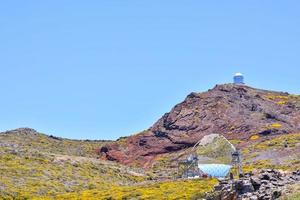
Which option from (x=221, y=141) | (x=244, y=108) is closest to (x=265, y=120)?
(x=244, y=108)

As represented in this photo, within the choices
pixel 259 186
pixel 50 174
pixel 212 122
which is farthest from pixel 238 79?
pixel 259 186

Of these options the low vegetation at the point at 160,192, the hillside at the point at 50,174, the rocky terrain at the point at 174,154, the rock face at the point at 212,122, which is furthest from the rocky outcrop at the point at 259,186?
the rock face at the point at 212,122

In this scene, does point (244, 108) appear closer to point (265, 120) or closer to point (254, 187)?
point (265, 120)

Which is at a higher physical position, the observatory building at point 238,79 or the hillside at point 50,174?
the observatory building at point 238,79

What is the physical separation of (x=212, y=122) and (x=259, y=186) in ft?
350

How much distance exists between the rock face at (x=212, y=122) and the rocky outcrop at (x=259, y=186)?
94.9 metres

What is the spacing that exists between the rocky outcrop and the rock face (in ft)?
311

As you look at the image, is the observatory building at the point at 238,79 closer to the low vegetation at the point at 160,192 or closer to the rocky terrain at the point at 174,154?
the rocky terrain at the point at 174,154

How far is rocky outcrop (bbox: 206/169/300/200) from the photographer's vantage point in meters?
28.4

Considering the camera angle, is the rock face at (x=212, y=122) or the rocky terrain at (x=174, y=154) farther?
the rock face at (x=212, y=122)

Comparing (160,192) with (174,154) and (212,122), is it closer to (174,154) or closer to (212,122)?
(174,154)

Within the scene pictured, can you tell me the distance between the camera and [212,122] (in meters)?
137

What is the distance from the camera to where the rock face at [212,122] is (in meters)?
131

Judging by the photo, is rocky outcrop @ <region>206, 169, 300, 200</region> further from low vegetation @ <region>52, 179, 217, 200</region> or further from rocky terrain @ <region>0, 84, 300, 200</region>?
low vegetation @ <region>52, 179, 217, 200</region>
